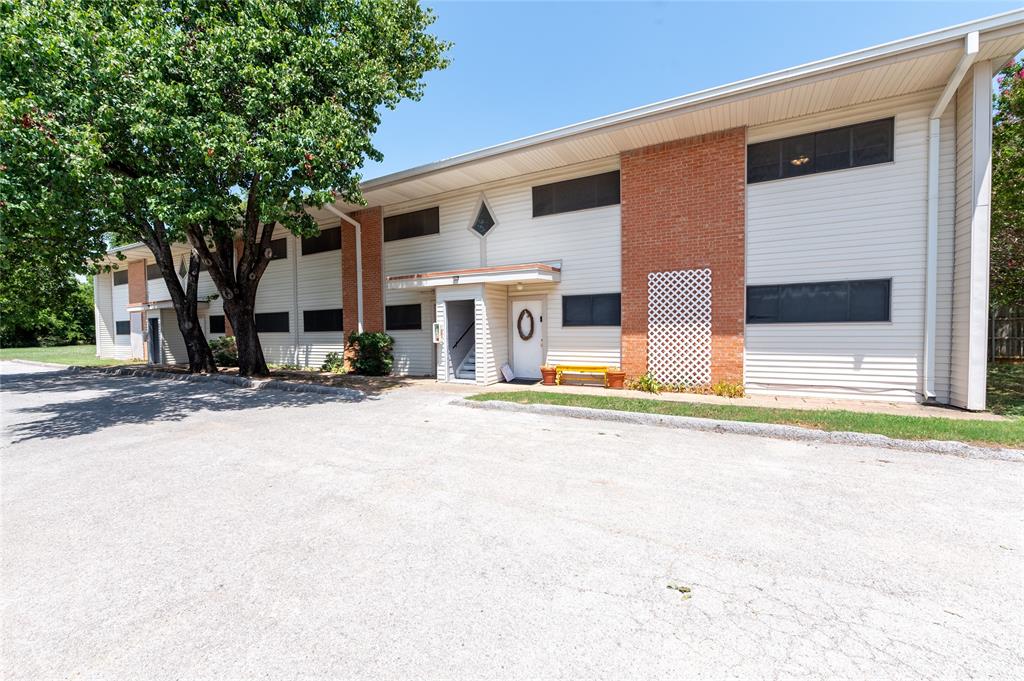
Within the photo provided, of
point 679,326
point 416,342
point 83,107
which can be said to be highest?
point 83,107

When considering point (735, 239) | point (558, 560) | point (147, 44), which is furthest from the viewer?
point (735, 239)

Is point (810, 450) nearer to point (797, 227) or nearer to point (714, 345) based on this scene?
point (714, 345)

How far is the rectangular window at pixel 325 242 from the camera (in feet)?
51.2

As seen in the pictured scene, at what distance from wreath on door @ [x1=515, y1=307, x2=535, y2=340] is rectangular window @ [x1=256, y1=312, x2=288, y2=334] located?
10506 mm

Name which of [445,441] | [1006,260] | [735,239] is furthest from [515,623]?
[1006,260]

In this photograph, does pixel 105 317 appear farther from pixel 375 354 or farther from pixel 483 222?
pixel 483 222

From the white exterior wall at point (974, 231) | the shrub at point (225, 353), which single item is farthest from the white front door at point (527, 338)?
the shrub at point (225, 353)

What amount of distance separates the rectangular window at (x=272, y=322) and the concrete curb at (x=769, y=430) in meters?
12.1

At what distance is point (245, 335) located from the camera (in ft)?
42.8

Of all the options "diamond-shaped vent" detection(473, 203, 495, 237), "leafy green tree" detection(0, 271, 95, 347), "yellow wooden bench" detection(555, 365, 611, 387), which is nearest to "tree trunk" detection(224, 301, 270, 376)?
"diamond-shaped vent" detection(473, 203, 495, 237)

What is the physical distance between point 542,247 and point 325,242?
886cm

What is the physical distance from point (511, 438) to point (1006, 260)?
1492 cm

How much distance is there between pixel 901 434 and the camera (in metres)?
5.65

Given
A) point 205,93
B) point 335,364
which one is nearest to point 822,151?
point 205,93
